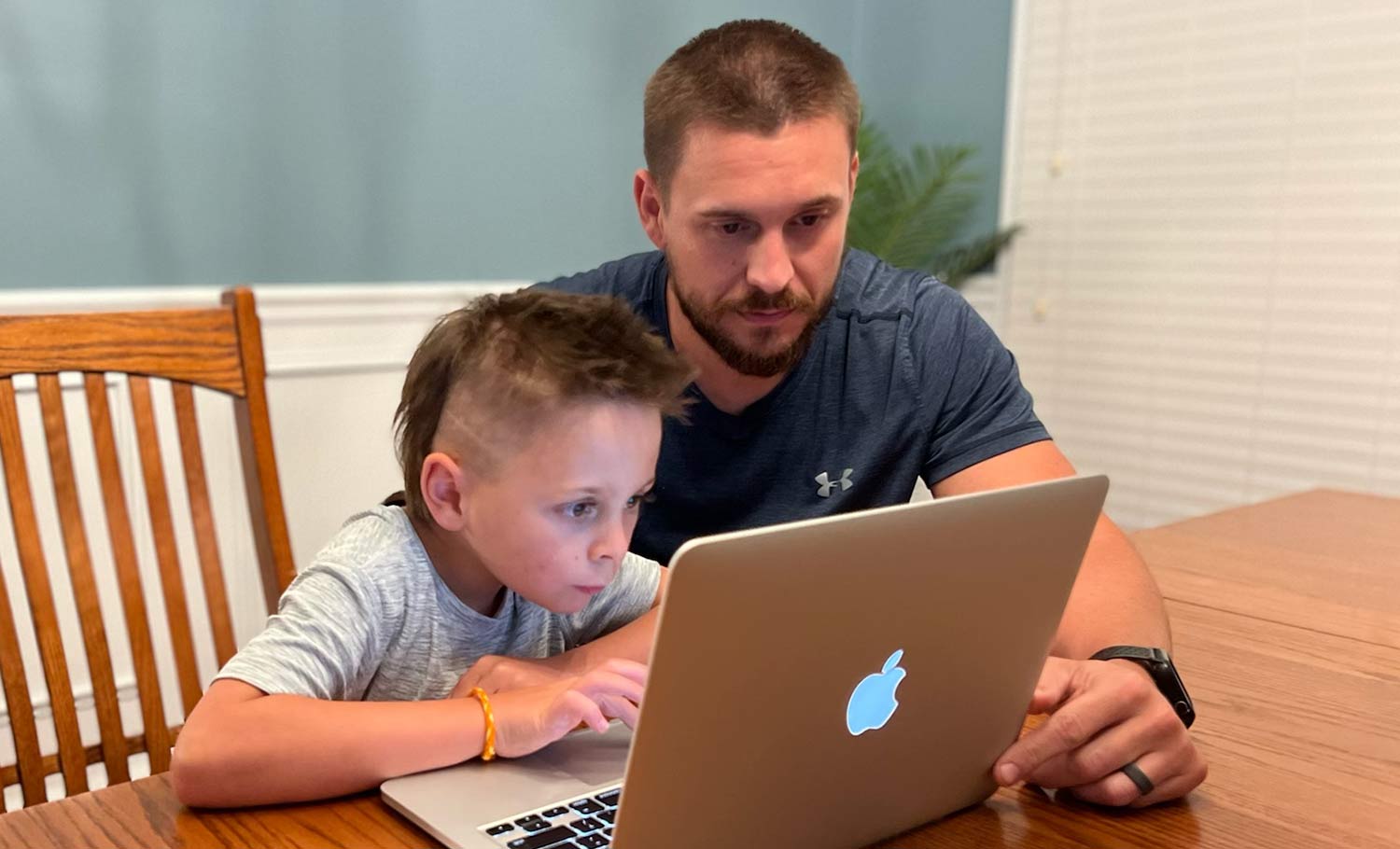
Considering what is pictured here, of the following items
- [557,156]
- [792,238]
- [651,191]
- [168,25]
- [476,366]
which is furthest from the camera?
[557,156]

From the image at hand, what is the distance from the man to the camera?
132 centimetres

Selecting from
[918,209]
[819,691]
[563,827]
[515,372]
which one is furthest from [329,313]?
[819,691]

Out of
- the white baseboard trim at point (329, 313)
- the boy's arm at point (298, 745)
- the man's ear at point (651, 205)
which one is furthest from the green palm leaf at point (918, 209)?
the boy's arm at point (298, 745)

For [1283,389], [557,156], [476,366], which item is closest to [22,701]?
[476,366]

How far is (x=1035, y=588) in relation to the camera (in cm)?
74

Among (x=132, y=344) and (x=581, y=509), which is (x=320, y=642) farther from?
(x=132, y=344)

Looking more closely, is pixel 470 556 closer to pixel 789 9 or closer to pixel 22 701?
pixel 22 701

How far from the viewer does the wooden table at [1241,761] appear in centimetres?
75

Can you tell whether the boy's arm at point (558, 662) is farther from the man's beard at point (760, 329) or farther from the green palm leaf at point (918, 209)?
the green palm leaf at point (918, 209)

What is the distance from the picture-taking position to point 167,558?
1.28 meters

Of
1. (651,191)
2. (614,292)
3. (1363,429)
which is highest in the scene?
(651,191)

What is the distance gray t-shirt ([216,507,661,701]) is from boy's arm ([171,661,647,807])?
42 millimetres

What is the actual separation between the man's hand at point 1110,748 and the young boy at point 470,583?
281 mm

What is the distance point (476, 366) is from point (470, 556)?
0.18m
